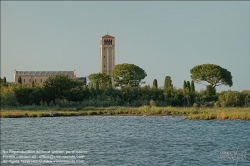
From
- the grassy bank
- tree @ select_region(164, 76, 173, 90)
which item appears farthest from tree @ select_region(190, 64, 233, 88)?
the grassy bank

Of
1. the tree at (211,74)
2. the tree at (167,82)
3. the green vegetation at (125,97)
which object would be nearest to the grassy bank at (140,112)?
the green vegetation at (125,97)

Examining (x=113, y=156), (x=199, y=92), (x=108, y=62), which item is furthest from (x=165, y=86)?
(x=108, y=62)

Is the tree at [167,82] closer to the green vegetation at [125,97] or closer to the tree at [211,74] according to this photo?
the green vegetation at [125,97]

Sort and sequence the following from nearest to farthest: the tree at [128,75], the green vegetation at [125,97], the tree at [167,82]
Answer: the green vegetation at [125,97]
the tree at [167,82]
the tree at [128,75]

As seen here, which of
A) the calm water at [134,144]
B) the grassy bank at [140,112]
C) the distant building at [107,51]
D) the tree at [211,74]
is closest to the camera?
the calm water at [134,144]

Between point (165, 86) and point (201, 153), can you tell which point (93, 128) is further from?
point (165, 86)

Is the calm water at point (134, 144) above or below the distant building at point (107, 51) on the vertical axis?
below

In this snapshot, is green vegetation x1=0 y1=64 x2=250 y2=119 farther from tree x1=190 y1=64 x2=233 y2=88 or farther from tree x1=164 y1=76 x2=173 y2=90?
tree x1=190 y1=64 x2=233 y2=88
